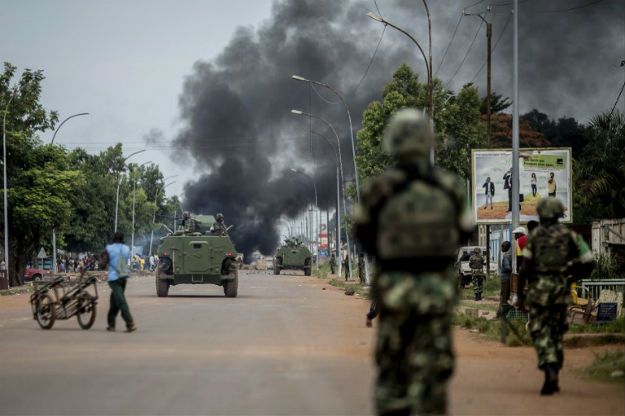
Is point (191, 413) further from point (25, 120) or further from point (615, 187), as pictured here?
point (25, 120)

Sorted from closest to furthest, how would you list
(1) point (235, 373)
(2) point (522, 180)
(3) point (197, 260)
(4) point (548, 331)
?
(4) point (548, 331) → (1) point (235, 373) → (2) point (522, 180) → (3) point (197, 260)

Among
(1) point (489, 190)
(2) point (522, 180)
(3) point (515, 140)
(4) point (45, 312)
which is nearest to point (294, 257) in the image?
(1) point (489, 190)

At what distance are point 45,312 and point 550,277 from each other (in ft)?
41.4

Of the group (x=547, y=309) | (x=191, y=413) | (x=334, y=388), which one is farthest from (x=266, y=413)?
(x=547, y=309)

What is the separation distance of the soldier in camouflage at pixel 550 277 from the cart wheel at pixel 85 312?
451 inches

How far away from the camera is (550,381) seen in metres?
11.6

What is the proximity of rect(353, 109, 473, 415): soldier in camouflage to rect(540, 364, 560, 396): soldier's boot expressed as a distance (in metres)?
5.29

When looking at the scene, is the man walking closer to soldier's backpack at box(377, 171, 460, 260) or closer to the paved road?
the paved road

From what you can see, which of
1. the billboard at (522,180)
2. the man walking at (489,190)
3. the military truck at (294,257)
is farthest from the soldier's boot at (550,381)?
the military truck at (294,257)

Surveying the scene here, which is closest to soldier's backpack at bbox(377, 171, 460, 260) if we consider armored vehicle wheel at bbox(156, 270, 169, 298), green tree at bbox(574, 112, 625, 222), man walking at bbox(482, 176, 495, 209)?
man walking at bbox(482, 176, 495, 209)

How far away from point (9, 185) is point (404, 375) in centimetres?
5277

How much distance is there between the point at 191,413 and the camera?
10.1 m

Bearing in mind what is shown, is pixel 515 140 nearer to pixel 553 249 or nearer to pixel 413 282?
pixel 553 249

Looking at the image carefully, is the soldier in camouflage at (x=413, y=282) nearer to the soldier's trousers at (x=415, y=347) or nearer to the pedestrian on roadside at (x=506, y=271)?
the soldier's trousers at (x=415, y=347)
